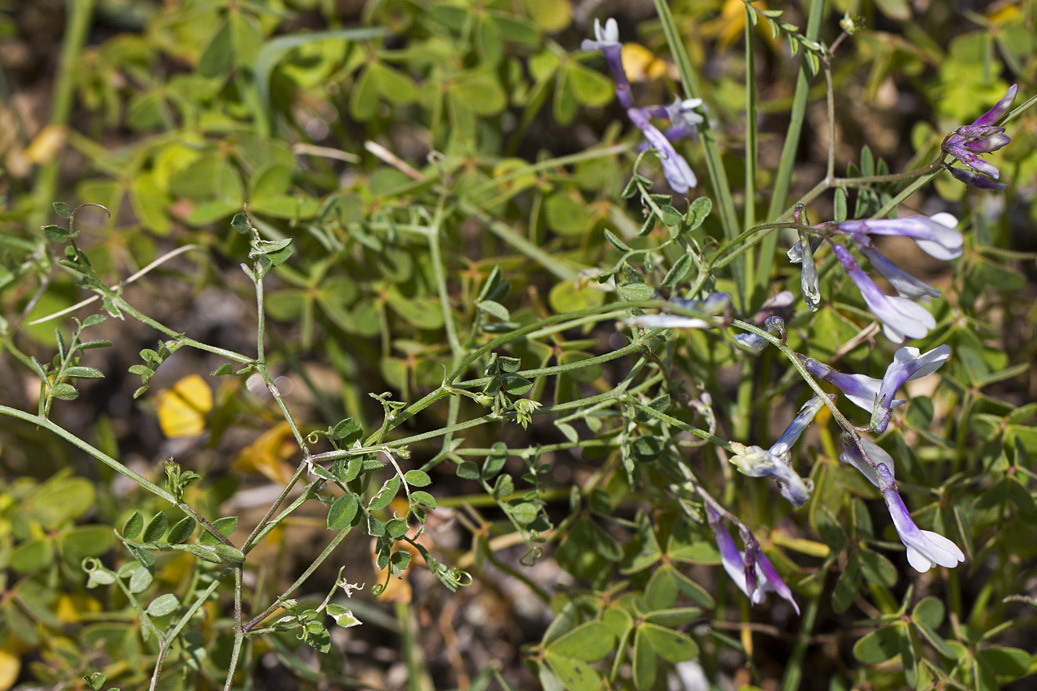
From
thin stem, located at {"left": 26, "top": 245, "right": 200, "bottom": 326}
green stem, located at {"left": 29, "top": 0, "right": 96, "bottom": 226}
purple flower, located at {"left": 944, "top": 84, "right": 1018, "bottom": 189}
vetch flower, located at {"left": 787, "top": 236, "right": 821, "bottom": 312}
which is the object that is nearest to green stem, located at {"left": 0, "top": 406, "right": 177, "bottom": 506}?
thin stem, located at {"left": 26, "top": 245, "right": 200, "bottom": 326}

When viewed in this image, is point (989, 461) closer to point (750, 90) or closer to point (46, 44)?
point (750, 90)

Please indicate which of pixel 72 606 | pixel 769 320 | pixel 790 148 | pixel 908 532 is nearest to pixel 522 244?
pixel 790 148

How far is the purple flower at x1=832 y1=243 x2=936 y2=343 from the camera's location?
3.08 ft

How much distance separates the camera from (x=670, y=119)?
4.43 feet

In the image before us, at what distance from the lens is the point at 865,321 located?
1.50 metres

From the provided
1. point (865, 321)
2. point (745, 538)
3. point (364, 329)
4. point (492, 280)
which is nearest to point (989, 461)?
point (865, 321)

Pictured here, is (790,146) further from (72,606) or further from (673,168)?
(72,606)

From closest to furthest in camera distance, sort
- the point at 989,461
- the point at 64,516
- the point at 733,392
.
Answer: the point at 989,461
the point at 64,516
the point at 733,392

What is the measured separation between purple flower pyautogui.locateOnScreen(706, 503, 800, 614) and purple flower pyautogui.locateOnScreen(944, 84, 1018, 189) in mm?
569

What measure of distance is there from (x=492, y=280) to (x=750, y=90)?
53cm

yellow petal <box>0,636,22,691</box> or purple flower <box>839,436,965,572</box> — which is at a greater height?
purple flower <box>839,436,965,572</box>

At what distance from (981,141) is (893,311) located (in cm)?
25

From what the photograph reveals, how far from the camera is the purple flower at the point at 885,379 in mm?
976

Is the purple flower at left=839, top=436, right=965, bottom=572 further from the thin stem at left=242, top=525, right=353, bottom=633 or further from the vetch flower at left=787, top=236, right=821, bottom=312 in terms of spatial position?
the thin stem at left=242, top=525, right=353, bottom=633
